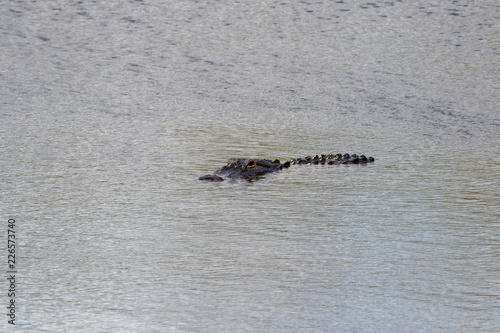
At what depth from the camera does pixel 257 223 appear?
5.76 metres

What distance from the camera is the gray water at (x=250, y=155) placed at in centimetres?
424

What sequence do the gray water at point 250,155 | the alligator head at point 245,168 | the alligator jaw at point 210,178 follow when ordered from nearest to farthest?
the gray water at point 250,155 < the alligator jaw at point 210,178 < the alligator head at point 245,168

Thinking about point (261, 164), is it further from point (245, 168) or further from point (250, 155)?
point (250, 155)

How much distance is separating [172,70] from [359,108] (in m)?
3.13

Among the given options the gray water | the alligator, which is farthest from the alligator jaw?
the gray water

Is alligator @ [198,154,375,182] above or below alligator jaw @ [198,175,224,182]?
above

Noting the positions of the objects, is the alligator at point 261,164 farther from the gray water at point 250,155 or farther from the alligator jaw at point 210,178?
the gray water at point 250,155

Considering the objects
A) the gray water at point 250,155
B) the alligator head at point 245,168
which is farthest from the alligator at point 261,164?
the gray water at point 250,155

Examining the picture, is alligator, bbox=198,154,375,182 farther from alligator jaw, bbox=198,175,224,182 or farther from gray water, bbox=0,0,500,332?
gray water, bbox=0,0,500,332

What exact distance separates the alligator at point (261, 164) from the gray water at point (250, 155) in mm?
175

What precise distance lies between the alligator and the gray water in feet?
0.57

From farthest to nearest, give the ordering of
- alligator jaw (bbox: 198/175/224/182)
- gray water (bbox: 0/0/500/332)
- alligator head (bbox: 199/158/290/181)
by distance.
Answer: alligator head (bbox: 199/158/290/181)
alligator jaw (bbox: 198/175/224/182)
gray water (bbox: 0/0/500/332)

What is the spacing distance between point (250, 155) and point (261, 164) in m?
0.65

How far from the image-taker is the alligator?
7312 millimetres
